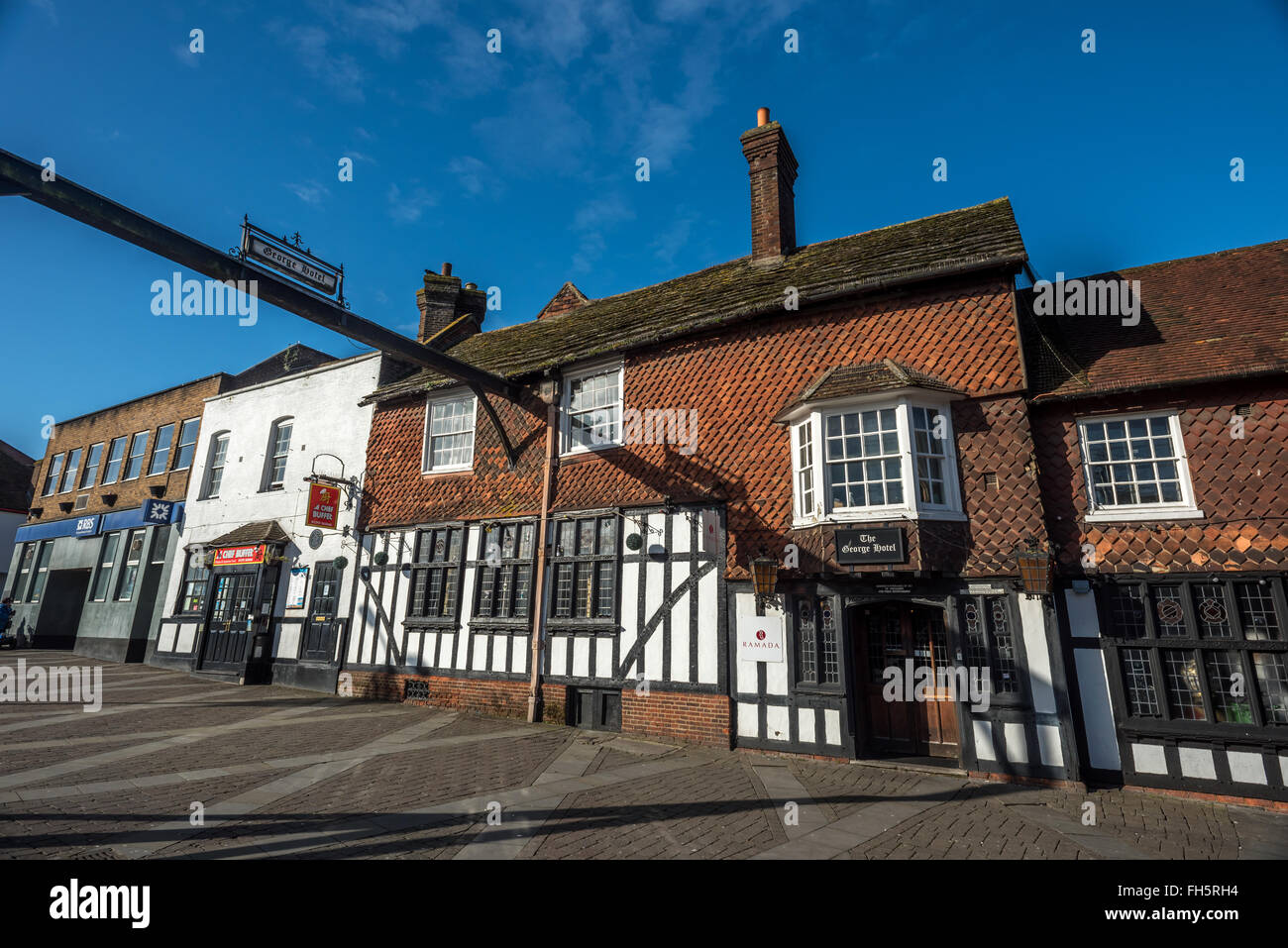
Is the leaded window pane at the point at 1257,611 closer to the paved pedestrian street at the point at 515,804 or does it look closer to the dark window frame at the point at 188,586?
the paved pedestrian street at the point at 515,804

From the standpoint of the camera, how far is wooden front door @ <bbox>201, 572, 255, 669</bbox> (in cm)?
1566

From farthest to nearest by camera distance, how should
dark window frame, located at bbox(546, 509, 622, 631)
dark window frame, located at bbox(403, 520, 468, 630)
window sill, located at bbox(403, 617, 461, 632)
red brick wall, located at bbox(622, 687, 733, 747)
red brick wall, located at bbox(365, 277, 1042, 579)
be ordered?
1. dark window frame, located at bbox(403, 520, 468, 630)
2. window sill, located at bbox(403, 617, 461, 632)
3. dark window frame, located at bbox(546, 509, 622, 631)
4. red brick wall, located at bbox(622, 687, 733, 747)
5. red brick wall, located at bbox(365, 277, 1042, 579)

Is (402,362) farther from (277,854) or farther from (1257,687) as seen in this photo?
(1257,687)

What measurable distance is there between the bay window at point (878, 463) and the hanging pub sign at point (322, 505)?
1148 centimetres

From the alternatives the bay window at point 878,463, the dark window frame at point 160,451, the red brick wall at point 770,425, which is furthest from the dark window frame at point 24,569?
the bay window at point 878,463

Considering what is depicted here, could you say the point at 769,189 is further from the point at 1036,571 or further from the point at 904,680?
the point at 904,680

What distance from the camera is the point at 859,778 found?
7902 mm

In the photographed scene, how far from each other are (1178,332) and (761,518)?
698cm

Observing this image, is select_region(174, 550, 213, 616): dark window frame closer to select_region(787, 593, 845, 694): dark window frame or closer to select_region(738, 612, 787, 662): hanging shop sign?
select_region(738, 612, 787, 662): hanging shop sign

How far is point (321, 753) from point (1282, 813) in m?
12.1

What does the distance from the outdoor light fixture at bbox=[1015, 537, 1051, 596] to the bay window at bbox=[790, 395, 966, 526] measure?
100 centimetres

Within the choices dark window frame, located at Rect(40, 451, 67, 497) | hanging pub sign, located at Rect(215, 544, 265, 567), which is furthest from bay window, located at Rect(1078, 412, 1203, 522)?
dark window frame, located at Rect(40, 451, 67, 497)

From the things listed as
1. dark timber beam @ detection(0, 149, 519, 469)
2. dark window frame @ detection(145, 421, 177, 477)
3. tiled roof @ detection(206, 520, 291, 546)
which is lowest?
tiled roof @ detection(206, 520, 291, 546)
